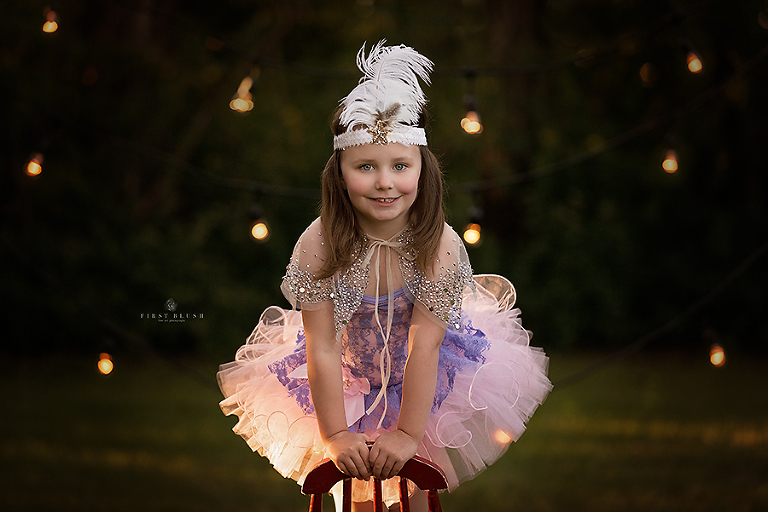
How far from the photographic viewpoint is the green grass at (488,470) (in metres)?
3.57

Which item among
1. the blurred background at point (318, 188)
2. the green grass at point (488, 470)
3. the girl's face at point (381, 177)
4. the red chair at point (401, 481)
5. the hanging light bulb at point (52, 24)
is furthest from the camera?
the blurred background at point (318, 188)

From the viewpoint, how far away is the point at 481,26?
8.59 meters

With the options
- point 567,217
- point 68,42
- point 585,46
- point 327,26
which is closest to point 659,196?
point 567,217

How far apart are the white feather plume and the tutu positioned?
0.37 m

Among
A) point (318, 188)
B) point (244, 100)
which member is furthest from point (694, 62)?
point (318, 188)

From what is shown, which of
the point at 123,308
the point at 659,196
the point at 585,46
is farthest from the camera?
the point at 585,46

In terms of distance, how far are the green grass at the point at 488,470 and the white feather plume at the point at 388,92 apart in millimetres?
2334

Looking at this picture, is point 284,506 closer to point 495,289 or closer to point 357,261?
point 495,289

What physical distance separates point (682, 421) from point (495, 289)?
10.9 ft

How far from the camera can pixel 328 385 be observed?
5.36 feet

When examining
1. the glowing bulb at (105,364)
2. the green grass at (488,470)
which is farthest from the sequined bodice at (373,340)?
the green grass at (488,470)

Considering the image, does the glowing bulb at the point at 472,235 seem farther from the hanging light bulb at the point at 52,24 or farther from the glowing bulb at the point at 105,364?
the hanging light bulb at the point at 52,24

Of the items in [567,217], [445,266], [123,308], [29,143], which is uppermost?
[29,143]

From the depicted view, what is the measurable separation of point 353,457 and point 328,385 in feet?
0.55
